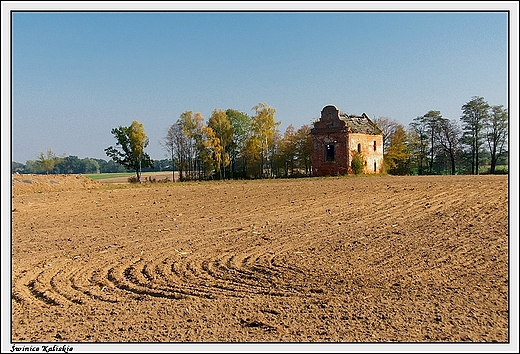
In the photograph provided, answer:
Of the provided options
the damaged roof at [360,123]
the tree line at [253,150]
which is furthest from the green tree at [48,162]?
the damaged roof at [360,123]

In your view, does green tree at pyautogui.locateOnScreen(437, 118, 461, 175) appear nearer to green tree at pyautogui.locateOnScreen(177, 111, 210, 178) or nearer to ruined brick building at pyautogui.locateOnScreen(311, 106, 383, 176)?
ruined brick building at pyautogui.locateOnScreen(311, 106, 383, 176)

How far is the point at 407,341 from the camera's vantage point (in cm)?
506

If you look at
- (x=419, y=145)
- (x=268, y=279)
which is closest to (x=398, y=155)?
(x=419, y=145)

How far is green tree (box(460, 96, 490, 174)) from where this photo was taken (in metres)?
49.9

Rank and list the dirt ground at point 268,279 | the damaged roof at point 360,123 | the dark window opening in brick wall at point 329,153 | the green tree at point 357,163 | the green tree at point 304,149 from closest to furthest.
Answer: the dirt ground at point 268,279 < the green tree at point 357,163 < the dark window opening in brick wall at point 329,153 < the damaged roof at point 360,123 < the green tree at point 304,149

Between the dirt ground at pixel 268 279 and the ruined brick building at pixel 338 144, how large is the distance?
3316 cm

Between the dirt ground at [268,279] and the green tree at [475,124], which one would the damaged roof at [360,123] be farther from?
the dirt ground at [268,279]

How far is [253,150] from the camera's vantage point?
2180 inches

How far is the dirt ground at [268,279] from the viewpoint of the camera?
17.9ft

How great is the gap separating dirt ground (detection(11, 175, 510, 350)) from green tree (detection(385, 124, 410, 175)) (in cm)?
4367

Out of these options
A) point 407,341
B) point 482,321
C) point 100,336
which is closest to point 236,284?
point 100,336

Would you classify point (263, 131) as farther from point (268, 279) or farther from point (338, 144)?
point (268, 279)

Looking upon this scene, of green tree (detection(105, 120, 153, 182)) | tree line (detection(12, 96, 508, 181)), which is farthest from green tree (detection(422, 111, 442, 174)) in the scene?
green tree (detection(105, 120, 153, 182))

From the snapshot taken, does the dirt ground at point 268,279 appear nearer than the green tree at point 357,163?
Yes
